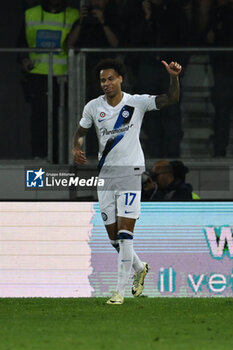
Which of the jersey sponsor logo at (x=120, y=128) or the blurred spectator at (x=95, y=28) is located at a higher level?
the blurred spectator at (x=95, y=28)

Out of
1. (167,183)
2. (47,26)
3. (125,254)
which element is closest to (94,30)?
(47,26)

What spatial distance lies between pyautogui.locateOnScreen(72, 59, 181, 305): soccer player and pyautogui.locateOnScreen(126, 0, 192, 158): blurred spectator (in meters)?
1.58

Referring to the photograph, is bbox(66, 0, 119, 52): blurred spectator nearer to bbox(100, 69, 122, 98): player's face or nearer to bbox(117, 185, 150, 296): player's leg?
bbox(100, 69, 122, 98): player's face

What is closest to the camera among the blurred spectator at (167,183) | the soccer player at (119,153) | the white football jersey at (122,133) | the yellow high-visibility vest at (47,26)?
the soccer player at (119,153)

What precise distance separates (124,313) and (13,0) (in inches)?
189

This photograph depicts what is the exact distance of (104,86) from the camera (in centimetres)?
1024

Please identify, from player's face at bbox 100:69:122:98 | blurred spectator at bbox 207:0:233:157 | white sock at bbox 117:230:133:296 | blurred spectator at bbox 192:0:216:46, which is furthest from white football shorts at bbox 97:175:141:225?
blurred spectator at bbox 192:0:216:46

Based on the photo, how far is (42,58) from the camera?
12367mm

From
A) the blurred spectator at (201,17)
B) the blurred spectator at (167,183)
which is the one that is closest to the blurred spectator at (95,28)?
the blurred spectator at (201,17)

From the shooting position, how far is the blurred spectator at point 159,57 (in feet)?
39.5

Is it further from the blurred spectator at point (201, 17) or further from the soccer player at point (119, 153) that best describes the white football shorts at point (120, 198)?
the blurred spectator at point (201, 17)

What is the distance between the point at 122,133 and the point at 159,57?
6.88 ft

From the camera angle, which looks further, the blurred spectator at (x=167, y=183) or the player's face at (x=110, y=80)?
the blurred spectator at (x=167, y=183)

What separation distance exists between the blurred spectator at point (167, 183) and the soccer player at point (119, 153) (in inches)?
64.6
